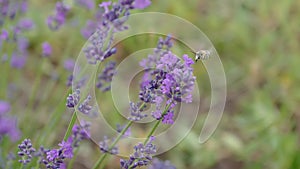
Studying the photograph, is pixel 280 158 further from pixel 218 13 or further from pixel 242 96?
pixel 218 13

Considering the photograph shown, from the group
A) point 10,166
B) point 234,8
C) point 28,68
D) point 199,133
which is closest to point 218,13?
point 234,8

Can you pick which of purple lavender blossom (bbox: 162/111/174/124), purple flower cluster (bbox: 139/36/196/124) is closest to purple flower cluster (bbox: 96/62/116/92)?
purple flower cluster (bbox: 139/36/196/124)

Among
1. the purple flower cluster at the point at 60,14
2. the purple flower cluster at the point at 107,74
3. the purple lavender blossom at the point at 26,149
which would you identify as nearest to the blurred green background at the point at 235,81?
the purple flower cluster at the point at 60,14

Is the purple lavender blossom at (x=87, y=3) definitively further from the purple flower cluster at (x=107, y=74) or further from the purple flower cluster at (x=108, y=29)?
the purple flower cluster at (x=108, y=29)

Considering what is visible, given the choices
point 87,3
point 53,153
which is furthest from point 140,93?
point 87,3

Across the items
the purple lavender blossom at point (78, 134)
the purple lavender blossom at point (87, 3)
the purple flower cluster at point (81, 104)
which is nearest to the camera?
the purple flower cluster at point (81, 104)

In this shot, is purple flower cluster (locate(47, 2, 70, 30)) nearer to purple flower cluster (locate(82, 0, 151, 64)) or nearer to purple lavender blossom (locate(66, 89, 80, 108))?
purple flower cluster (locate(82, 0, 151, 64))

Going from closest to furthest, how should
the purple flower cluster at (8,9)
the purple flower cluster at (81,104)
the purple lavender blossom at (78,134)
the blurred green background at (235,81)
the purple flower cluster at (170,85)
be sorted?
the purple flower cluster at (170,85) → the purple flower cluster at (81,104) → the purple lavender blossom at (78,134) → the purple flower cluster at (8,9) → the blurred green background at (235,81)
